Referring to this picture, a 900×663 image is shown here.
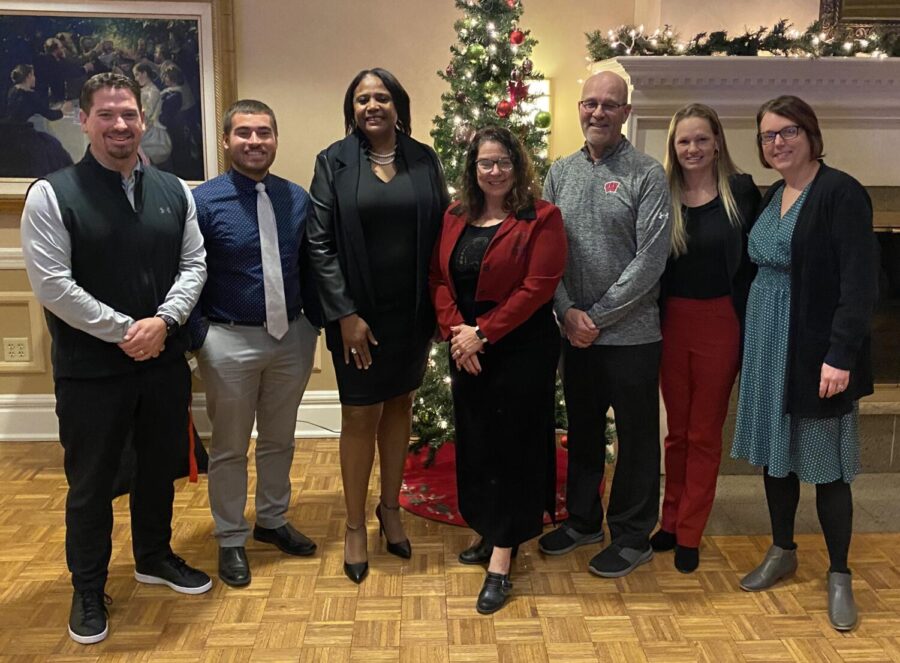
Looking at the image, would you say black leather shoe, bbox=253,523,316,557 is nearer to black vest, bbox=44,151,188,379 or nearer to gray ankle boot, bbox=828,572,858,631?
black vest, bbox=44,151,188,379

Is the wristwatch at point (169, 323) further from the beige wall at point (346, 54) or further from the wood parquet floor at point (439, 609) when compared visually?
the beige wall at point (346, 54)

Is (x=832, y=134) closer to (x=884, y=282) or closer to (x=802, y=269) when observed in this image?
(x=884, y=282)

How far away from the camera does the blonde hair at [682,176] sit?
2.55 metres

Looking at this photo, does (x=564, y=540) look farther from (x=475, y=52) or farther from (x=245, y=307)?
(x=475, y=52)

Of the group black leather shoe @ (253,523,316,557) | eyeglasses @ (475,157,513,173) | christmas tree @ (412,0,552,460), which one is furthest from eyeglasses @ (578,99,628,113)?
black leather shoe @ (253,523,316,557)

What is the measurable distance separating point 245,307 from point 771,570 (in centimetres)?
191

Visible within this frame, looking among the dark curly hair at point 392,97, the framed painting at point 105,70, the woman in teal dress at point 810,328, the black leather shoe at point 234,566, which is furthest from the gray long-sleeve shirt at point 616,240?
the framed painting at point 105,70

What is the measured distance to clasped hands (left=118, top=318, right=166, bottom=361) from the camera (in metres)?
2.21

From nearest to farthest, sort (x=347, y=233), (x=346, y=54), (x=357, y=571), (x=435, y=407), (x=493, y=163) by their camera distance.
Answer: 1. (x=493, y=163)
2. (x=347, y=233)
3. (x=357, y=571)
4. (x=435, y=407)
5. (x=346, y=54)

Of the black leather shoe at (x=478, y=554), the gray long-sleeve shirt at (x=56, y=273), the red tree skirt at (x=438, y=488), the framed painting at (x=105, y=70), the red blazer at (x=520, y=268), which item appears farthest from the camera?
the framed painting at (x=105, y=70)

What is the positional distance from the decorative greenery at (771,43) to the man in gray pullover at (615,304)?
0.96 m

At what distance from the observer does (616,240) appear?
254 centimetres

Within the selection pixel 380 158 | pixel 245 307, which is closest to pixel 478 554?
pixel 245 307

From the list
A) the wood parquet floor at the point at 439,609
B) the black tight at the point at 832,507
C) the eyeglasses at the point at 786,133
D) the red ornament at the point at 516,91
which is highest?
the red ornament at the point at 516,91
